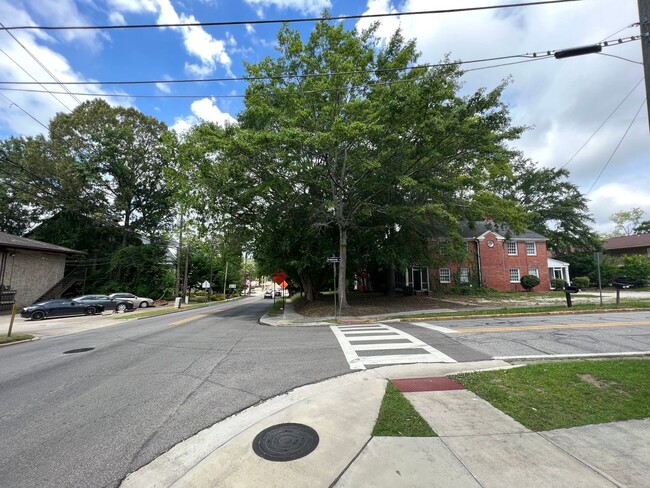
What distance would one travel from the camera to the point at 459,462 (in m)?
3.23

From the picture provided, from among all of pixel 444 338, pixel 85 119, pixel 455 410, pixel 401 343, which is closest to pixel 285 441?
pixel 455 410

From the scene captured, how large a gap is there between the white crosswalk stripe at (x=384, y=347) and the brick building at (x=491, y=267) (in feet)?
70.2

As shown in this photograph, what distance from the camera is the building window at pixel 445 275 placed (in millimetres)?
32031

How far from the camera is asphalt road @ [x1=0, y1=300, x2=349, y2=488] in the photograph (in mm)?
3553

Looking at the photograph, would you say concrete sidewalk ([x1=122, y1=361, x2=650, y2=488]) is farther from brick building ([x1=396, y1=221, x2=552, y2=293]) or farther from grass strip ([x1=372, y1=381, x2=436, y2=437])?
brick building ([x1=396, y1=221, x2=552, y2=293])

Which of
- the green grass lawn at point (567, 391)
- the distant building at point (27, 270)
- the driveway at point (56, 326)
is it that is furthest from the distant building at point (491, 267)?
the distant building at point (27, 270)

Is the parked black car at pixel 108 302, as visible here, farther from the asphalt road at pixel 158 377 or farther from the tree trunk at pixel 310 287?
the tree trunk at pixel 310 287

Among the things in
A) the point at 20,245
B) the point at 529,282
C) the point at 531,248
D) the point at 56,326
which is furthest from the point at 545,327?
the point at 20,245

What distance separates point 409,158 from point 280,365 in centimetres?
1398

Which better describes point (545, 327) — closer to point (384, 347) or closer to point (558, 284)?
point (384, 347)

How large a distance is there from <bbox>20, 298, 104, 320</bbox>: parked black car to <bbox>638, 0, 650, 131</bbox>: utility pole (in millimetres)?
30132

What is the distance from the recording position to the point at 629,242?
51094mm

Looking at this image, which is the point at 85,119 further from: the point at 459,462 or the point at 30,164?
the point at 459,462

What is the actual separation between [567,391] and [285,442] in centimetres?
428
